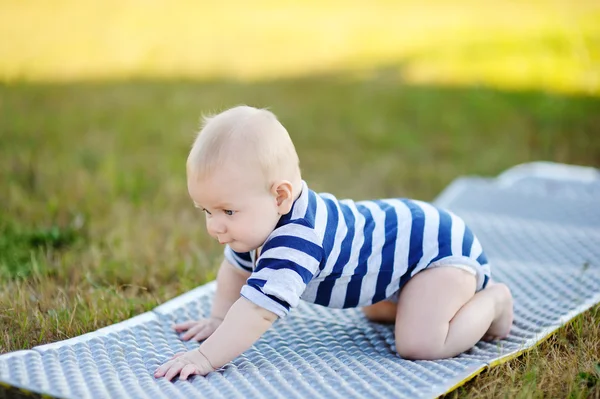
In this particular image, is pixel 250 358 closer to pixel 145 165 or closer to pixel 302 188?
pixel 302 188

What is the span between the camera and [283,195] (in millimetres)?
1755

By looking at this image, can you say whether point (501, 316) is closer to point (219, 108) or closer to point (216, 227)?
point (216, 227)

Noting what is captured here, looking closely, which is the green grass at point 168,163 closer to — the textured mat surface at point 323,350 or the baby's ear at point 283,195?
the textured mat surface at point 323,350

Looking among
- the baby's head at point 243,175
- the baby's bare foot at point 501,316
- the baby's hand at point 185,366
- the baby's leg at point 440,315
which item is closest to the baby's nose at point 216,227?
the baby's head at point 243,175

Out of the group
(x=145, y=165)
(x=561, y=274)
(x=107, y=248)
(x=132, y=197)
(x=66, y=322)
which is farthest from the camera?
(x=145, y=165)

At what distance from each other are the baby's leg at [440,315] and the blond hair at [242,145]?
1.55 feet

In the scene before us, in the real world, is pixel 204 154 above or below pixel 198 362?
above

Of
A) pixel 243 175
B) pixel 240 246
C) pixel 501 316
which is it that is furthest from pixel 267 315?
pixel 501 316

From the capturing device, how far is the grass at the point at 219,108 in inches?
89.4

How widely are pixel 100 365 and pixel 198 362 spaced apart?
0.23 m

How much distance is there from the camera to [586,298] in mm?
2217

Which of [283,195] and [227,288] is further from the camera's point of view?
[227,288]

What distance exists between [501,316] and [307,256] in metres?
0.61

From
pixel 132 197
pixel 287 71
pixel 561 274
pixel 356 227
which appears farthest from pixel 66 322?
pixel 287 71
